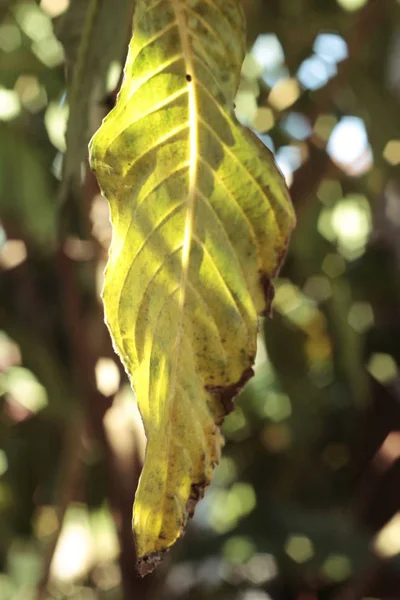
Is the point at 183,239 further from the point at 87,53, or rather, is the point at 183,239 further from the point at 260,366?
the point at 260,366

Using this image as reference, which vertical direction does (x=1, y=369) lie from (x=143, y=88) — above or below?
below

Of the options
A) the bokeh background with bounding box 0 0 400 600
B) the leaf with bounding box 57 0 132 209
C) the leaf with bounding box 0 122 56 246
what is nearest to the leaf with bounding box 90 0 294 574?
the leaf with bounding box 57 0 132 209

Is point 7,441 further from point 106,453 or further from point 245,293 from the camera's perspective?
point 245,293

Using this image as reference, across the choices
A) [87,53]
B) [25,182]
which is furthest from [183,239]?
[25,182]

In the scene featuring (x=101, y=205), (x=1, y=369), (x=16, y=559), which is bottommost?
(x=16, y=559)

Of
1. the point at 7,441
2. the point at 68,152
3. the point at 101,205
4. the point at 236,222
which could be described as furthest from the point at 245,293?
the point at 7,441

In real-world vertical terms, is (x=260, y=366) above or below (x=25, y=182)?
below

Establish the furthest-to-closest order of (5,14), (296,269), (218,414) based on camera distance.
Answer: (296,269) < (5,14) < (218,414)
